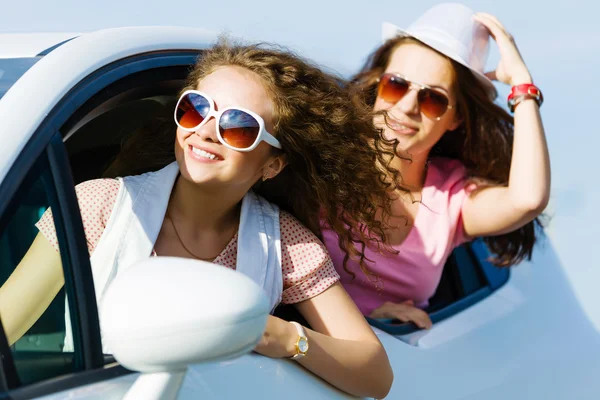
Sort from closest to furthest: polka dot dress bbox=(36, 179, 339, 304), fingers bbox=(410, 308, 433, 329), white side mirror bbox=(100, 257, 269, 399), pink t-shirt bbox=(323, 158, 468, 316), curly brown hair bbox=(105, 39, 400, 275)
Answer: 1. white side mirror bbox=(100, 257, 269, 399)
2. polka dot dress bbox=(36, 179, 339, 304)
3. curly brown hair bbox=(105, 39, 400, 275)
4. fingers bbox=(410, 308, 433, 329)
5. pink t-shirt bbox=(323, 158, 468, 316)

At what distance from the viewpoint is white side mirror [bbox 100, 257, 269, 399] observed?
3.76 feet

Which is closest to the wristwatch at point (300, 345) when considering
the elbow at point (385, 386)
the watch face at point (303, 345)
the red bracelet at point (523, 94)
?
the watch face at point (303, 345)

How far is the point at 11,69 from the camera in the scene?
5.57 feet

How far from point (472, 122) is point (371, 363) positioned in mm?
1444

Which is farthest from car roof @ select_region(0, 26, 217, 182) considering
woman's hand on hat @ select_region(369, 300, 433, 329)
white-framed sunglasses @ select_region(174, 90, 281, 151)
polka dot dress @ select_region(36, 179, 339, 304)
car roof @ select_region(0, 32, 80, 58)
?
woman's hand on hat @ select_region(369, 300, 433, 329)

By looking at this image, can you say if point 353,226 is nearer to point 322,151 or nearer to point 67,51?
point 322,151

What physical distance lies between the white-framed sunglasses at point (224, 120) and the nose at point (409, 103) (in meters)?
1.00

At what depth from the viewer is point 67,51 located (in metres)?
1.66

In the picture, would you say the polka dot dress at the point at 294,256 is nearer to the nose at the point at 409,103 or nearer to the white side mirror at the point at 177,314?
the white side mirror at the point at 177,314

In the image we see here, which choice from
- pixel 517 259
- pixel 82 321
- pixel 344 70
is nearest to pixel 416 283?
pixel 517 259

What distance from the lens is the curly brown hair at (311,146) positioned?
2.11 m

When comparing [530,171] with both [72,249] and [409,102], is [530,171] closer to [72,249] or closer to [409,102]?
[409,102]

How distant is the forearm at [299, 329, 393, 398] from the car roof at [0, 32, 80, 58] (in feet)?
2.45

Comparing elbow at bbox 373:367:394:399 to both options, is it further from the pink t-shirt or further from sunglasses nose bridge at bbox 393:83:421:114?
sunglasses nose bridge at bbox 393:83:421:114
